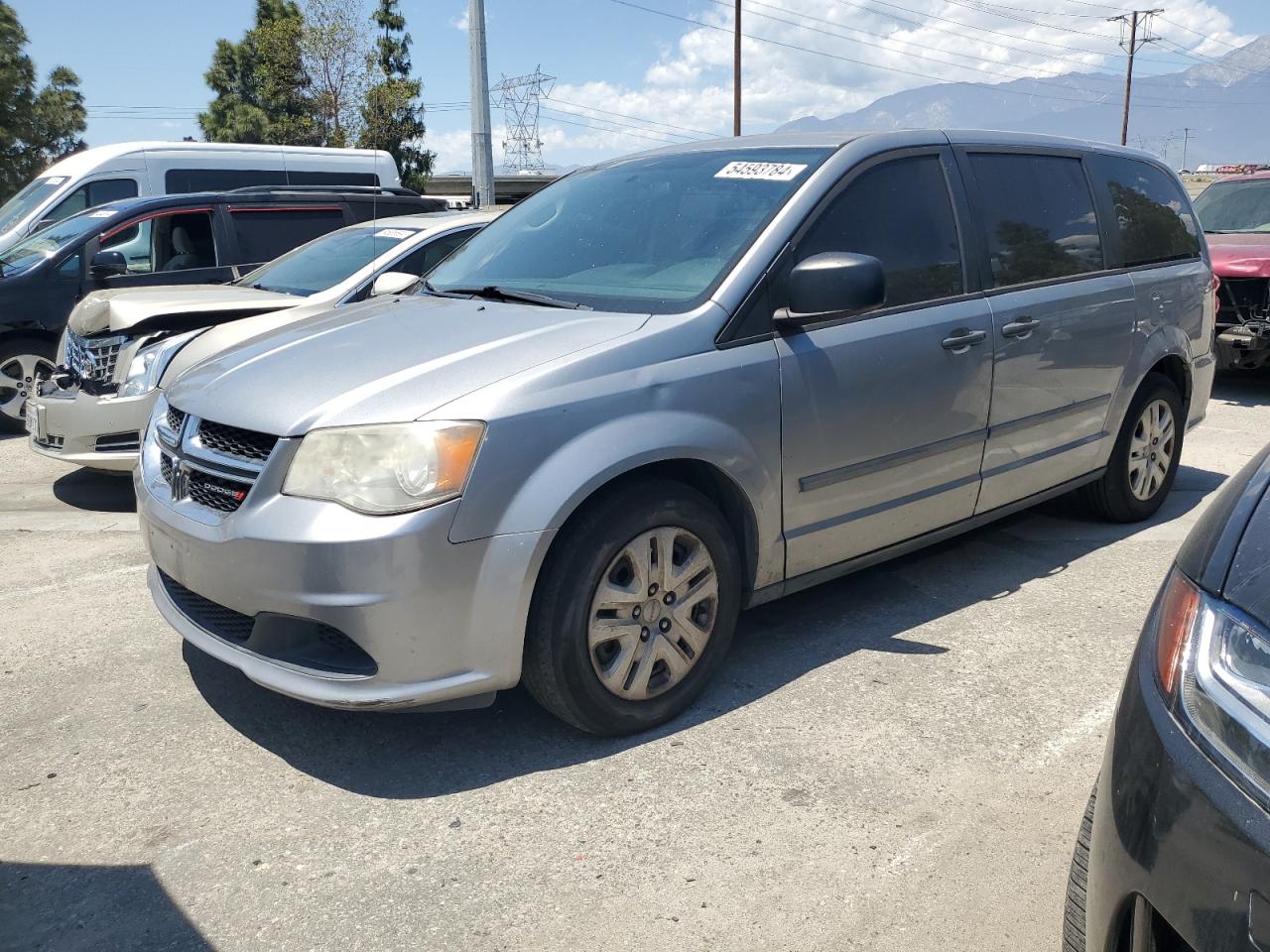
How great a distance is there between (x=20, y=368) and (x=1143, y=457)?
7.24 meters

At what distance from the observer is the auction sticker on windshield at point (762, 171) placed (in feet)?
Answer: 12.6

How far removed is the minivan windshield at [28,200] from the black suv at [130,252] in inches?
138

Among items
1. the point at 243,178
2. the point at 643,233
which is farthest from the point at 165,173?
the point at 643,233

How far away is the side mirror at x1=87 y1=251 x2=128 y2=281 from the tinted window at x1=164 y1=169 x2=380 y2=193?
557cm

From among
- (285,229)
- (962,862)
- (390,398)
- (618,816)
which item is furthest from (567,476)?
(285,229)

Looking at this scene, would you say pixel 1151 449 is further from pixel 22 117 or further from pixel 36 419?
pixel 22 117

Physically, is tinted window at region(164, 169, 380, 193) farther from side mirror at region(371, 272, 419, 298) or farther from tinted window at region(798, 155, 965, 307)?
tinted window at region(798, 155, 965, 307)

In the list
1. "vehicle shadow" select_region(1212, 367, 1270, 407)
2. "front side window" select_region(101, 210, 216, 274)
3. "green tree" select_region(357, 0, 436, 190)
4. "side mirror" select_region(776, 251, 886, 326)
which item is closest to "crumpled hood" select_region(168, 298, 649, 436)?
"side mirror" select_region(776, 251, 886, 326)

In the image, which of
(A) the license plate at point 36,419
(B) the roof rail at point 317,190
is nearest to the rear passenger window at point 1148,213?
(A) the license plate at point 36,419

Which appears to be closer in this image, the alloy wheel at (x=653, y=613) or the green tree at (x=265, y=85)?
the alloy wheel at (x=653, y=613)

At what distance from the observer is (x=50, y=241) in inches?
324

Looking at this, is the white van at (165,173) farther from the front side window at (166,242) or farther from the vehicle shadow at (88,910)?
the vehicle shadow at (88,910)

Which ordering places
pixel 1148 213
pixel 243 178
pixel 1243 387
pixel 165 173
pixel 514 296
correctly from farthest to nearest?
1. pixel 243 178
2. pixel 165 173
3. pixel 1243 387
4. pixel 1148 213
5. pixel 514 296

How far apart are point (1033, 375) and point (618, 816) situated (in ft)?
8.48
